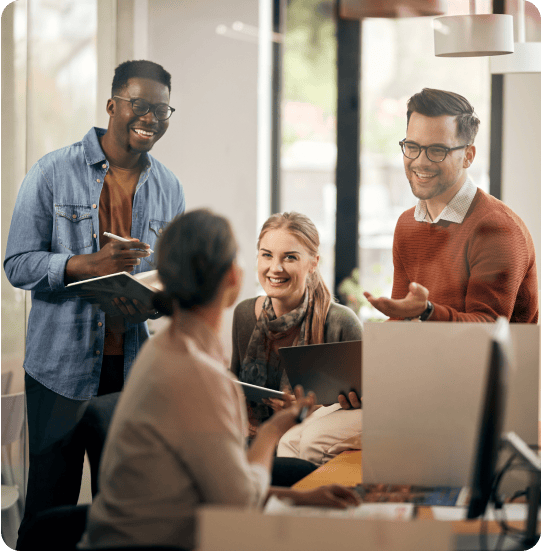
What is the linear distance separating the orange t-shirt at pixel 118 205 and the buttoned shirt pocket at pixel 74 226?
41 mm

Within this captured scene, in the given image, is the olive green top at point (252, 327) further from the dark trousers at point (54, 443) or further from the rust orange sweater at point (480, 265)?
the dark trousers at point (54, 443)

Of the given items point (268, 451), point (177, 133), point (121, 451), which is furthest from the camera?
point (177, 133)

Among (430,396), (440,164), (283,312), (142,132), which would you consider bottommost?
(430,396)

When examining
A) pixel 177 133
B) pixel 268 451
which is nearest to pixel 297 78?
pixel 177 133

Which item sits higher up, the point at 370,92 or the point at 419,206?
the point at 370,92

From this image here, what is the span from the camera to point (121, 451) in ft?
3.71

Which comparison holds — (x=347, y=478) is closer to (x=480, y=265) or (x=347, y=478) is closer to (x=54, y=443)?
(x=480, y=265)

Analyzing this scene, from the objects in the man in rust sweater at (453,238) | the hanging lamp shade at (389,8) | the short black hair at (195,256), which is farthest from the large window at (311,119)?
the short black hair at (195,256)

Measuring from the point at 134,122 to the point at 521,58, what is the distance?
116 centimetres

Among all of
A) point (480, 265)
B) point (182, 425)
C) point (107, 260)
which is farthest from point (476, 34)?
point (182, 425)

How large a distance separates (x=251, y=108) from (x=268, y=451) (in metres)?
1.23

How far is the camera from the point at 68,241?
193 cm

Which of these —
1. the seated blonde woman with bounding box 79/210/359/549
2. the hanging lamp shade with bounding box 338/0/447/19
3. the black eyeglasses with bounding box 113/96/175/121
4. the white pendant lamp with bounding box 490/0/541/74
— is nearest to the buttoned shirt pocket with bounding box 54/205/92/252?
the black eyeglasses with bounding box 113/96/175/121

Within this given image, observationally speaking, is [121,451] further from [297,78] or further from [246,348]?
[297,78]
